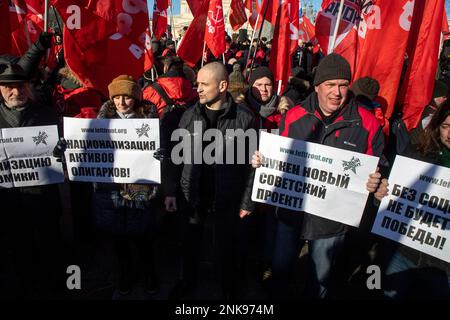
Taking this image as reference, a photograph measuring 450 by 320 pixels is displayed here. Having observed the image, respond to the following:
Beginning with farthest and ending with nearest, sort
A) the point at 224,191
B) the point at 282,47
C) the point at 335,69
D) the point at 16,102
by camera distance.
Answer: the point at 282,47, the point at 224,191, the point at 16,102, the point at 335,69

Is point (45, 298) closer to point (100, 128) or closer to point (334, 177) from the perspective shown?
point (100, 128)

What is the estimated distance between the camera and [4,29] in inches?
152

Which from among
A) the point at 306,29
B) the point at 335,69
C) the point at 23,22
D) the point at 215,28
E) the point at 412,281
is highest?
the point at 306,29

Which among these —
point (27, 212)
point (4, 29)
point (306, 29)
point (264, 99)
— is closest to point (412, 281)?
point (264, 99)

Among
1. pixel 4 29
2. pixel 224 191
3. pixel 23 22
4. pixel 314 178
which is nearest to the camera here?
pixel 314 178

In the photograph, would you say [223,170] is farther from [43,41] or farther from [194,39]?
[194,39]

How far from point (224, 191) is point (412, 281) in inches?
59.9

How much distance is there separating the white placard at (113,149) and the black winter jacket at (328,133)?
43.3 inches

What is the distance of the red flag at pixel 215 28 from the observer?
19.0 feet

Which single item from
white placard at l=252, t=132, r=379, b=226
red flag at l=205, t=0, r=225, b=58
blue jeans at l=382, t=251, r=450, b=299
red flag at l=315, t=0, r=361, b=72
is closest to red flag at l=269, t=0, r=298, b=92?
red flag at l=315, t=0, r=361, b=72

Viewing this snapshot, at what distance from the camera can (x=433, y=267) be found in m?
2.15

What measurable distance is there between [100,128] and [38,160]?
565mm
